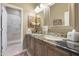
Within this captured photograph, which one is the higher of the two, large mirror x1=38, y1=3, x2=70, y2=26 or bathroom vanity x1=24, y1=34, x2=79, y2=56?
large mirror x1=38, y1=3, x2=70, y2=26

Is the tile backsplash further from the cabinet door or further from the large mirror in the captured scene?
the cabinet door

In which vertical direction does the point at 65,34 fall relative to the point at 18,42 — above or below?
above

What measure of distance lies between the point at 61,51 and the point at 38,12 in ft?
1.93

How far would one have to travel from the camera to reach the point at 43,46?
1.57 metres

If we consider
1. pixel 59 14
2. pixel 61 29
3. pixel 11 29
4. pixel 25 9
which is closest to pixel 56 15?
pixel 59 14

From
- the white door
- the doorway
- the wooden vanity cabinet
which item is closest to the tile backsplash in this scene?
the wooden vanity cabinet

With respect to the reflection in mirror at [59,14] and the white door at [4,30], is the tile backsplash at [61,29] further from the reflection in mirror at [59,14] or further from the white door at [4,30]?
the white door at [4,30]

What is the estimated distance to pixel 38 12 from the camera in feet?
5.37

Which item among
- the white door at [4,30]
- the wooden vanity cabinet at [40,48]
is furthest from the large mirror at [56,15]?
the white door at [4,30]

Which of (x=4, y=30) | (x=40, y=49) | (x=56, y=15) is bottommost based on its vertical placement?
(x=40, y=49)

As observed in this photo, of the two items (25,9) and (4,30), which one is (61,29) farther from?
(4,30)

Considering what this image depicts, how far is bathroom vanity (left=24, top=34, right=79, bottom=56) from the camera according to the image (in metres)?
1.38

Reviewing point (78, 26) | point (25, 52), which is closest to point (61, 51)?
point (78, 26)

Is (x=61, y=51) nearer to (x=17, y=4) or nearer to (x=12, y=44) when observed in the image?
(x=12, y=44)
